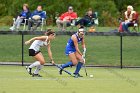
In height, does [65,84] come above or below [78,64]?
below

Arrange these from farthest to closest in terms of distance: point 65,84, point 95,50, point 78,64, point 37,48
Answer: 1. point 95,50
2. point 78,64
3. point 37,48
4. point 65,84

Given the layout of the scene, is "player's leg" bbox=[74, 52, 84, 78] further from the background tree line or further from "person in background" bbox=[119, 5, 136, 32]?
the background tree line

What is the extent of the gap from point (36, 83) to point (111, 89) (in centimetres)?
248

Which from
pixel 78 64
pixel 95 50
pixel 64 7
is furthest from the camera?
pixel 64 7

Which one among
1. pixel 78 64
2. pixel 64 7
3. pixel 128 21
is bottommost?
pixel 78 64

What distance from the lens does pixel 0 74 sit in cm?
2170

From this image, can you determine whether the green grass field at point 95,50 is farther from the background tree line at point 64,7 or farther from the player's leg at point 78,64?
the background tree line at point 64,7

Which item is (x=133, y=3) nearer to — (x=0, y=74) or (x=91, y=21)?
(x=91, y=21)

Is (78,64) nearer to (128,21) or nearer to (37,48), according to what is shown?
(37,48)

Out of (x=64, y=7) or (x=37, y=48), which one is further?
(x=64, y=7)

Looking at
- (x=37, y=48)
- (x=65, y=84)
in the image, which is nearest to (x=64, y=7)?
(x=37, y=48)

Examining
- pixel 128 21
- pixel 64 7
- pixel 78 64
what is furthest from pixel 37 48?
pixel 64 7

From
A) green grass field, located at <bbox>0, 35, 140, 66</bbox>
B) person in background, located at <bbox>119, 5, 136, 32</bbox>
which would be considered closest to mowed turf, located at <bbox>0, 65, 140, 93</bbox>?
green grass field, located at <bbox>0, 35, 140, 66</bbox>

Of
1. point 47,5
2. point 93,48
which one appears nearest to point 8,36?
point 93,48
